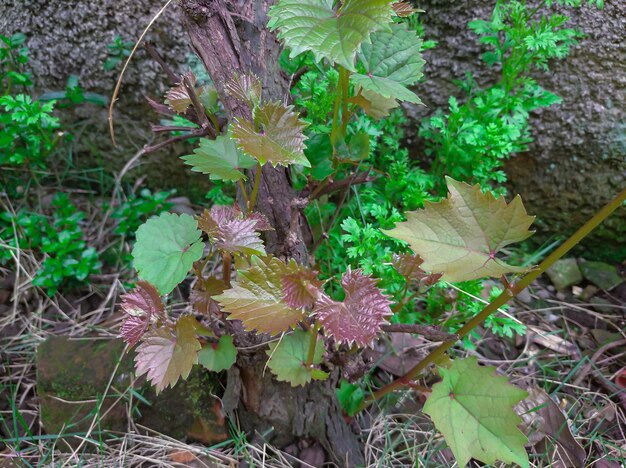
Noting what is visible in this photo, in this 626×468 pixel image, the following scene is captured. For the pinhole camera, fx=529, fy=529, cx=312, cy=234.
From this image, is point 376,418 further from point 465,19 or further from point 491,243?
point 465,19

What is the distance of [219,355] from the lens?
1.28m

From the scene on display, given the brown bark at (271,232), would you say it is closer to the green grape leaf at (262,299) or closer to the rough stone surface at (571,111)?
the green grape leaf at (262,299)

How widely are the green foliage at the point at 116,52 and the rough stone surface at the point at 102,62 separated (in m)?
0.02

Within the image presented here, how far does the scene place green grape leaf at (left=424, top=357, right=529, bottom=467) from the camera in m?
1.01

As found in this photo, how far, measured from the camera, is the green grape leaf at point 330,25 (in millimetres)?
841

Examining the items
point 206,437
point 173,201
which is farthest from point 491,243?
point 173,201

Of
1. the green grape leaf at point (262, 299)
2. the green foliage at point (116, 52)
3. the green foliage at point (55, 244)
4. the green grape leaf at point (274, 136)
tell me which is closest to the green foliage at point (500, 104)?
the green grape leaf at point (274, 136)

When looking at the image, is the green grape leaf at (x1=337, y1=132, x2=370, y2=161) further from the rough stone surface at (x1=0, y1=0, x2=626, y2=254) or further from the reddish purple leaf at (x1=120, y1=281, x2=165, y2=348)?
the rough stone surface at (x1=0, y1=0, x2=626, y2=254)

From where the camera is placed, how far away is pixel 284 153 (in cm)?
97

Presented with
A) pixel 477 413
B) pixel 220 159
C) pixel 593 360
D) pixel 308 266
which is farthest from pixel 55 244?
pixel 593 360

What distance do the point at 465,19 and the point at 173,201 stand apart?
1302 millimetres

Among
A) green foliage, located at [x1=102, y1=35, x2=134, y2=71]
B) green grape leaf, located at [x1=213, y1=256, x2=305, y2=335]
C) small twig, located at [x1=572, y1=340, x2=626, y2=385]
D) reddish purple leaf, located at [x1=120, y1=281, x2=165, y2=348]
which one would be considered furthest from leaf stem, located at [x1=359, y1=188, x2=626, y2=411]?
green foliage, located at [x1=102, y1=35, x2=134, y2=71]

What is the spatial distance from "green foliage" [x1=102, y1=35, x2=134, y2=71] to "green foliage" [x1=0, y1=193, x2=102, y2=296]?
0.53 metres

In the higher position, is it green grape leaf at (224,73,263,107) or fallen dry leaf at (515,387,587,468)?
green grape leaf at (224,73,263,107)
